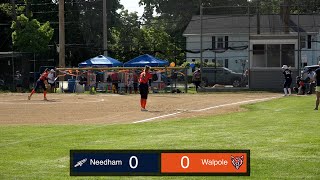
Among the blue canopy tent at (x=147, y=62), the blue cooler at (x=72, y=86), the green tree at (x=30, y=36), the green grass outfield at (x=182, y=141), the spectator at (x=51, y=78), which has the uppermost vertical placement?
the green tree at (x=30, y=36)

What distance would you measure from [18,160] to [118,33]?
66.3 meters

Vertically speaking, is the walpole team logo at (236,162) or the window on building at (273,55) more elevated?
the window on building at (273,55)

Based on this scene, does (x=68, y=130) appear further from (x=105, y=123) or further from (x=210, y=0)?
(x=210, y=0)

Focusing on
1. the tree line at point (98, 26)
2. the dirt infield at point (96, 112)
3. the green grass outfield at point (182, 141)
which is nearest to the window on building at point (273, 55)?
the tree line at point (98, 26)

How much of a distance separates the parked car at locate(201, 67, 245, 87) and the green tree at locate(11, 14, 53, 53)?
12.8m

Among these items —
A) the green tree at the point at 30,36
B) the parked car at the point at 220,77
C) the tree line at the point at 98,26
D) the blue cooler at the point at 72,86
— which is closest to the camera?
the blue cooler at the point at 72,86

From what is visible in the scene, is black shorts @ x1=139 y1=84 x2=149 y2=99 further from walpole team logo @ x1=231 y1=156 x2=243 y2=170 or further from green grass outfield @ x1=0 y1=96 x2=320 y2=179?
walpole team logo @ x1=231 y1=156 x2=243 y2=170

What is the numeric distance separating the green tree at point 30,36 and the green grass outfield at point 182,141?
31.2 meters

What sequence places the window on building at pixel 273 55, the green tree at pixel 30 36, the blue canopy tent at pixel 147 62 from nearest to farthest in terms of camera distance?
the window on building at pixel 273 55, the blue canopy tent at pixel 147 62, the green tree at pixel 30 36

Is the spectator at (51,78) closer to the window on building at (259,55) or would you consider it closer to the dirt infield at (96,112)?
the dirt infield at (96,112)

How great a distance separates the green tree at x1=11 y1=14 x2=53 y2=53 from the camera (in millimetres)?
50562

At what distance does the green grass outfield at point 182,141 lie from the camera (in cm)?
1123

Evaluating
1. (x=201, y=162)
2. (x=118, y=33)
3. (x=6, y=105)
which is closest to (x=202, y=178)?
(x=201, y=162)
